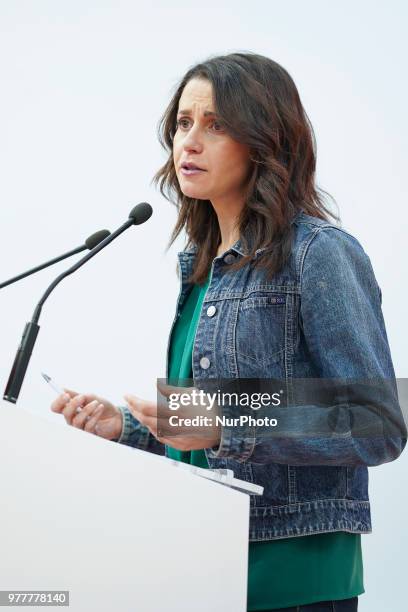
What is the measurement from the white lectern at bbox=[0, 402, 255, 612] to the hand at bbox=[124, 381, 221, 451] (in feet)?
0.47

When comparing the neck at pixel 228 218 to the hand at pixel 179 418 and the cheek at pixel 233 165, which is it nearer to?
the cheek at pixel 233 165

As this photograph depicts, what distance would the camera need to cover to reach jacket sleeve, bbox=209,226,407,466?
3.98ft

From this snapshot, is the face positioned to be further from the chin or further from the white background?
the white background

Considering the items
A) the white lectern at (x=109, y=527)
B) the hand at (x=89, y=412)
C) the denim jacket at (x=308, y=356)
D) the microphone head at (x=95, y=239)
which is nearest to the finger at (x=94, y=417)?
the hand at (x=89, y=412)

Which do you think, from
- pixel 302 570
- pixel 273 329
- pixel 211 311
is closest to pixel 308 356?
pixel 273 329

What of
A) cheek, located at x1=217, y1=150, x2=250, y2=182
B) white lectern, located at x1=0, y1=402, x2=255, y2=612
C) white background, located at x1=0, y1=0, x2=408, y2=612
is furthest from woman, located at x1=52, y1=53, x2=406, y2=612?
white background, located at x1=0, y1=0, x2=408, y2=612

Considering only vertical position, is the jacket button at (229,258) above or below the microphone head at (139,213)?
below

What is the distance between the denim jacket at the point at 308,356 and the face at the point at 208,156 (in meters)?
0.16

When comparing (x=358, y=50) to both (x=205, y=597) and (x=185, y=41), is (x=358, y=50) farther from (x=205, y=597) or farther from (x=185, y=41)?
(x=205, y=597)

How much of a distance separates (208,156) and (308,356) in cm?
39

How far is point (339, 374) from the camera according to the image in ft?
4.22

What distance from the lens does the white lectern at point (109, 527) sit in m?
0.92

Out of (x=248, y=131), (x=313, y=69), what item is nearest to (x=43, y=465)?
(x=248, y=131)

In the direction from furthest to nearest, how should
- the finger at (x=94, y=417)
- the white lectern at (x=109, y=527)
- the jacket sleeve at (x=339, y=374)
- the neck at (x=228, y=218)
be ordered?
the neck at (x=228, y=218) < the finger at (x=94, y=417) < the jacket sleeve at (x=339, y=374) < the white lectern at (x=109, y=527)
